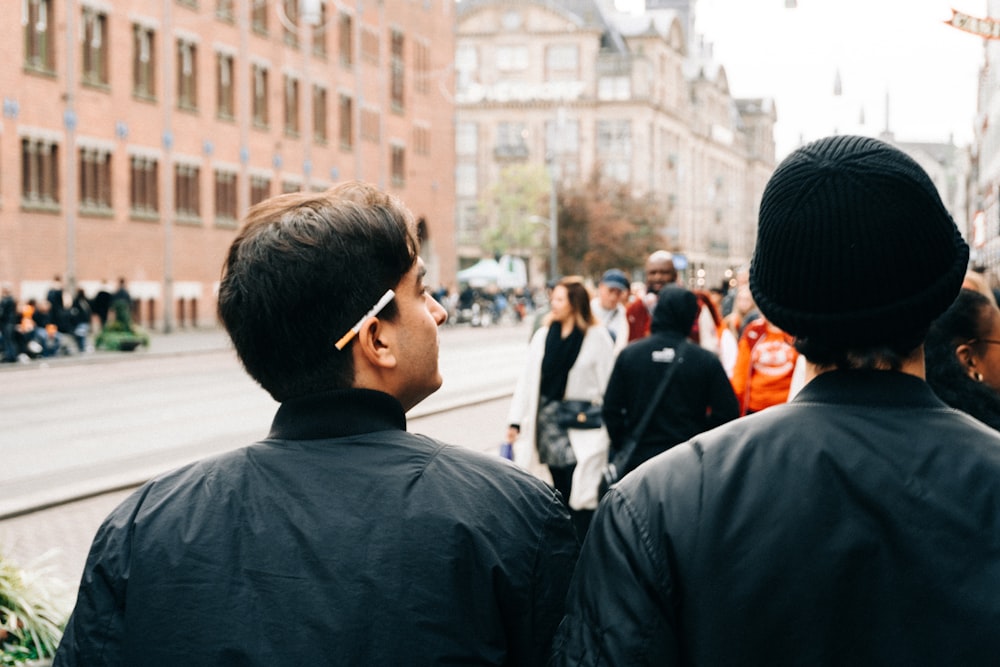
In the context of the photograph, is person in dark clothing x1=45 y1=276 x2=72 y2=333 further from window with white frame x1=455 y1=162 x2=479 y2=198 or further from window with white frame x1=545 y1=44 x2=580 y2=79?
window with white frame x1=545 y1=44 x2=580 y2=79

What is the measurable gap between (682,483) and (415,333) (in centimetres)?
61

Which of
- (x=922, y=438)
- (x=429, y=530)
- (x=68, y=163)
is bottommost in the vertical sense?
(x=429, y=530)

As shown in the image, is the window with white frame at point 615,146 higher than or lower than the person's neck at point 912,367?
higher

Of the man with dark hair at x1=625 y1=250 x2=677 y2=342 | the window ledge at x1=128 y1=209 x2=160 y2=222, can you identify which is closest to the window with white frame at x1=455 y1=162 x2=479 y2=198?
the window ledge at x1=128 y1=209 x2=160 y2=222

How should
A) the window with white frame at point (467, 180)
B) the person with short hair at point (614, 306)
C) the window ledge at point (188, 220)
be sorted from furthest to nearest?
the window with white frame at point (467, 180) < the window ledge at point (188, 220) < the person with short hair at point (614, 306)

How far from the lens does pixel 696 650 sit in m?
1.87

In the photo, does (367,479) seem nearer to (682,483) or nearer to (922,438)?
(682,483)

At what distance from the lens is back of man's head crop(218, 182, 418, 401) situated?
2.22 metres

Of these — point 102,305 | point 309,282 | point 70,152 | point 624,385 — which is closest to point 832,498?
point 309,282

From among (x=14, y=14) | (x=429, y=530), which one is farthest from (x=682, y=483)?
(x=14, y=14)

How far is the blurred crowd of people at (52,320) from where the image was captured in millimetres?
30094

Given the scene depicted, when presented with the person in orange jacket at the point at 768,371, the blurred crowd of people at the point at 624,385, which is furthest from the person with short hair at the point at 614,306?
the person in orange jacket at the point at 768,371

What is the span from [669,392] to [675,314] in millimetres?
451

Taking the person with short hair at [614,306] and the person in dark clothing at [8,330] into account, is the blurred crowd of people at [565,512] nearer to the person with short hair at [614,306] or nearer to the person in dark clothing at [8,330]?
the person with short hair at [614,306]
